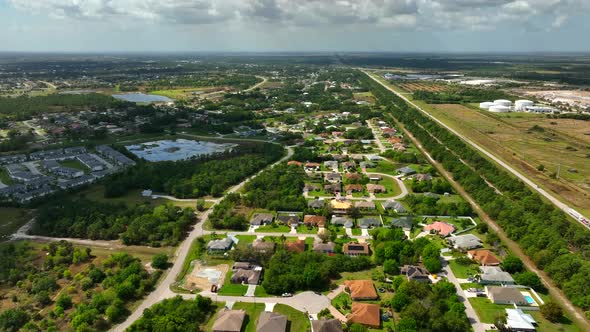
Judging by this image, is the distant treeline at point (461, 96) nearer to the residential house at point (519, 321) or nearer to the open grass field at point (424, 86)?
the open grass field at point (424, 86)

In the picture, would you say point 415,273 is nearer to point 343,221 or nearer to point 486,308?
point 486,308

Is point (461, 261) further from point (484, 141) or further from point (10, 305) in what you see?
point (484, 141)

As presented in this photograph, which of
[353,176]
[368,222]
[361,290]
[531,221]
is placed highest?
[531,221]

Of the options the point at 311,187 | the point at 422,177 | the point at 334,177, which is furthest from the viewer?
the point at 334,177

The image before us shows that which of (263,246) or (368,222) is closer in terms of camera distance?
(263,246)

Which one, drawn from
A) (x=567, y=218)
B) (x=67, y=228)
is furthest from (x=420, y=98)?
(x=67, y=228)

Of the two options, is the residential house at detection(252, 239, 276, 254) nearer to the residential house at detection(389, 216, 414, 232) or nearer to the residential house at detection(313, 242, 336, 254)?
the residential house at detection(313, 242, 336, 254)

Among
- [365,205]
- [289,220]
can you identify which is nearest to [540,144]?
[365,205]
